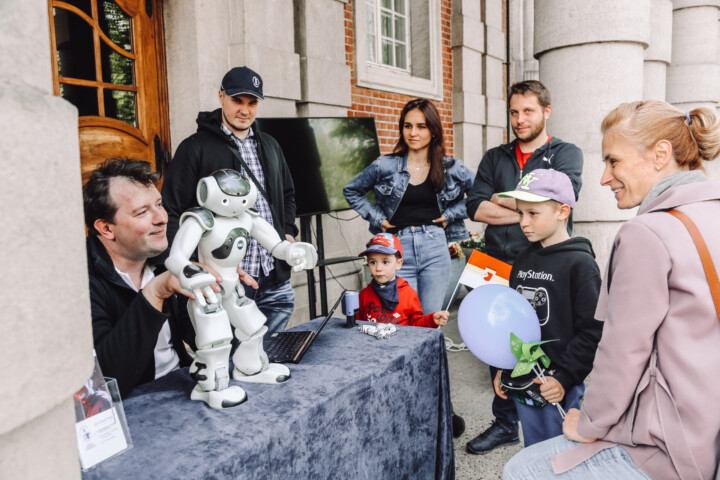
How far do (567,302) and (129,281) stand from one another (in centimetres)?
157

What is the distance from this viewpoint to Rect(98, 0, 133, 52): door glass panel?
3.23 meters

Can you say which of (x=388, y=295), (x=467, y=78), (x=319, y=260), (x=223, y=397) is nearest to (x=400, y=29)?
(x=467, y=78)

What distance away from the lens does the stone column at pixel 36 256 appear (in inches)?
24.2

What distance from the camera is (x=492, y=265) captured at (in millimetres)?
2275

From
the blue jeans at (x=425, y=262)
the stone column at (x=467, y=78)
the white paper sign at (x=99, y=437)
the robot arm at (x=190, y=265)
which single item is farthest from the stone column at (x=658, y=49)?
the white paper sign at (x=99, y=437)

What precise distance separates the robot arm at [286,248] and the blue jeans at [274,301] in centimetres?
125

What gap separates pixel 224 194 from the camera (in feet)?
4.49

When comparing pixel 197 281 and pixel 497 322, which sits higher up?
pixel 197 281

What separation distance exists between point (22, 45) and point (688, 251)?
1265mm

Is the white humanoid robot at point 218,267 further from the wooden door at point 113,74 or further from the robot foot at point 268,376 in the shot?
the wooden door at point 113,74

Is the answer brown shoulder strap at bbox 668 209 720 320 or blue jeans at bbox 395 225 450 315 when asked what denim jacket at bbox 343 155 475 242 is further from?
brown shoulder strap at bbox 668 209 720 320

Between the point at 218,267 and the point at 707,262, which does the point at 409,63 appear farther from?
the point at 707,262

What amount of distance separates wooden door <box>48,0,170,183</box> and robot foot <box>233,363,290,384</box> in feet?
7.01

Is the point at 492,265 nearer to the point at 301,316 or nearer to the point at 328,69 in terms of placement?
the point at 301,316
